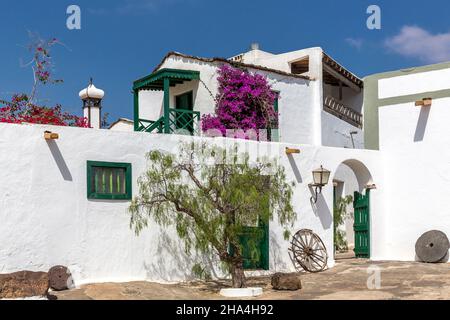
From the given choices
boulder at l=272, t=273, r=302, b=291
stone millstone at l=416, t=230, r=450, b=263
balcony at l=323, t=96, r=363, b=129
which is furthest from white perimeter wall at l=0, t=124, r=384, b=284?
balcony at l=323, t=96, r=363, b=129

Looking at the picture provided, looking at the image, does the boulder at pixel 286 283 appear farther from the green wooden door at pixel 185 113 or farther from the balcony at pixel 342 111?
the balcony at pixel 342 111

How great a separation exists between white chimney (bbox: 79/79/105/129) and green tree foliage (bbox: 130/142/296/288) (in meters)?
7.54

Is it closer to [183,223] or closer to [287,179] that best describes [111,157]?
[183,223]

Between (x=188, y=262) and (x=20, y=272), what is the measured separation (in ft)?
12.0

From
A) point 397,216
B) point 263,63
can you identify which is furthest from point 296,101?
point 397,216

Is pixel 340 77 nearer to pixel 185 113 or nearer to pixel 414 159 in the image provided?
pixel 185 113

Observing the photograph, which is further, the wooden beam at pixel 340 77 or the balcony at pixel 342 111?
the balcony at pixel 342 111

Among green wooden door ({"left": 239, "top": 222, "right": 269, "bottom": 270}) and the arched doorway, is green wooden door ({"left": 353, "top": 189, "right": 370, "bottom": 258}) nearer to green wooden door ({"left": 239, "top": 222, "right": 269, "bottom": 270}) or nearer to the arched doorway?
the arched doorway

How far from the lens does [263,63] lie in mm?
23250

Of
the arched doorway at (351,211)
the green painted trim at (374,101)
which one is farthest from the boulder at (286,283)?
the green painted trim at (374,101)

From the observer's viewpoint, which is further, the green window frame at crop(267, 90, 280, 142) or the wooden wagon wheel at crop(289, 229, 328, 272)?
the green window frame at crop(267, 90, 280, 142)

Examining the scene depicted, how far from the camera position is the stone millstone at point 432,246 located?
1523 centimetres

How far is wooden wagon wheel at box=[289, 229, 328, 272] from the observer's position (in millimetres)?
14648

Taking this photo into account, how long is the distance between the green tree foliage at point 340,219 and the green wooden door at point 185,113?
4.75 meters
